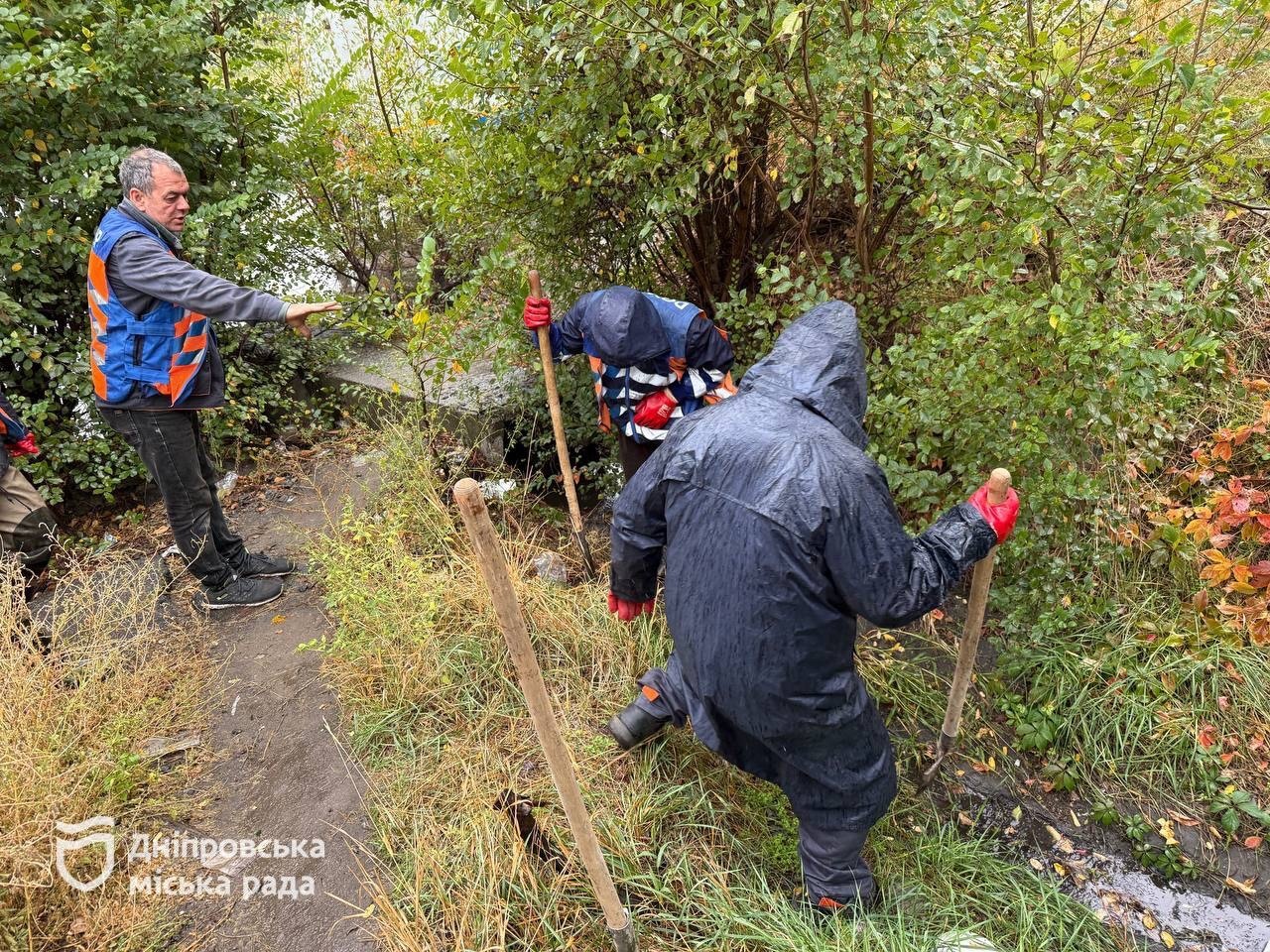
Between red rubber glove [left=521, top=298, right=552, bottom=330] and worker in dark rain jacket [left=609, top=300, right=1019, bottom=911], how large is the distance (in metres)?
1.56

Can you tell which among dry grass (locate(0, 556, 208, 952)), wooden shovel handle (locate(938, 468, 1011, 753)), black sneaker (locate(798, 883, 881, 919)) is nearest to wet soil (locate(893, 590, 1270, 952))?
wooden shovel handle (locate(938, 468, 1011, 753))

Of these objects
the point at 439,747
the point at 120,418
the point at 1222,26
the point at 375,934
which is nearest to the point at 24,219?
the point at 120,418

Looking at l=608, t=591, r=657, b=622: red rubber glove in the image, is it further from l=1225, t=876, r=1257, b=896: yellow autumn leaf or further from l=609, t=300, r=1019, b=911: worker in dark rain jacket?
l=1225, t=876, r=1257, b=896: yellow autumn leaf

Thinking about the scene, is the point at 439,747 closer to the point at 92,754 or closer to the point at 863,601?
the point at 92,754

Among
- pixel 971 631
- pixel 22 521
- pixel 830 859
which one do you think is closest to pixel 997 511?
pixel 971 631

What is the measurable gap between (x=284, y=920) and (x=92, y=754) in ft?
3.31

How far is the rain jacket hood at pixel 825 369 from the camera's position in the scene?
1.93 meters

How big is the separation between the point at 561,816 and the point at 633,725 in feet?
1.30

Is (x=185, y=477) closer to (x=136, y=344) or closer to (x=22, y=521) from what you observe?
(x=136, y=344)

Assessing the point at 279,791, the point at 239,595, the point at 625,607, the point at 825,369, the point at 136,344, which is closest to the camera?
the point at 825,369

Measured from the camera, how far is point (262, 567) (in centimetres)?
408

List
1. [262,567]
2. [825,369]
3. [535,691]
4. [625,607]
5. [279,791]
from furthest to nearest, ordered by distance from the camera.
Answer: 1. [262,567]
2. [279,791]
3. [625,607]
4. [825,369]
5. [535,691]

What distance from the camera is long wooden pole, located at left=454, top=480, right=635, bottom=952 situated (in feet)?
5.08

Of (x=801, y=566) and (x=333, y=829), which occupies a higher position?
(x=801, y=566)
